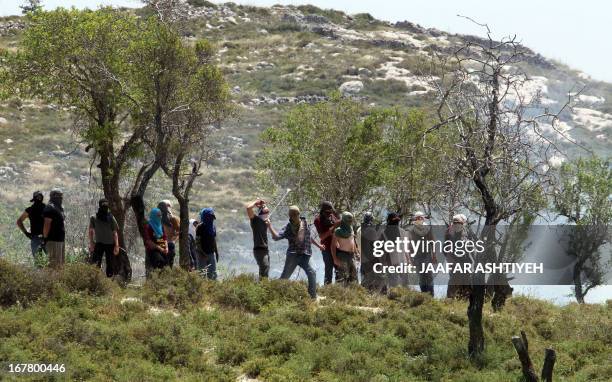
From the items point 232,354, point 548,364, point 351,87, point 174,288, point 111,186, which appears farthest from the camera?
point 351,87

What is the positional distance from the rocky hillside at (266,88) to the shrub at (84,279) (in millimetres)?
16980

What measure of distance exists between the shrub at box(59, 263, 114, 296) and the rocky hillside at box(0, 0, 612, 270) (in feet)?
55.7

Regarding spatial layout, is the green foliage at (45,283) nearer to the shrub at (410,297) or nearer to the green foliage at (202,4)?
the shrub at (410,297)

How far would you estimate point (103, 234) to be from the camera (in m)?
16.1

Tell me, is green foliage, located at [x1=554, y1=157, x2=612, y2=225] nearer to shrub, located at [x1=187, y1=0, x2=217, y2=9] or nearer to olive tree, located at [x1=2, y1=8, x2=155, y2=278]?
olive tree, located at [x1=2, y1=8, x2=155, y2=278]

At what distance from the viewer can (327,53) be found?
10319cm

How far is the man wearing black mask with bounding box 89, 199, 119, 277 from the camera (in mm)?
15945

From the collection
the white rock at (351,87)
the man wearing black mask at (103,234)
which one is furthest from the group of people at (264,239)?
the white rock at (351,87)

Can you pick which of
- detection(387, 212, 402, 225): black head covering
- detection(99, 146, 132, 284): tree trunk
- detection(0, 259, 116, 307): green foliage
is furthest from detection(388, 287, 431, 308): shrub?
detection(99, 146, 132, 284): tree trunk

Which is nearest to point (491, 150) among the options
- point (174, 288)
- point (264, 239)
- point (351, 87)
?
point (264, 239)

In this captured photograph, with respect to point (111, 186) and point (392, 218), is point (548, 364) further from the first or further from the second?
point (111, 186)

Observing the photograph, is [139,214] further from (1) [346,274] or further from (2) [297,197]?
(2) [297,197]

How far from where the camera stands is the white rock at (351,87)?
90500mm

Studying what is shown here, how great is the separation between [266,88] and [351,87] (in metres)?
9.03
